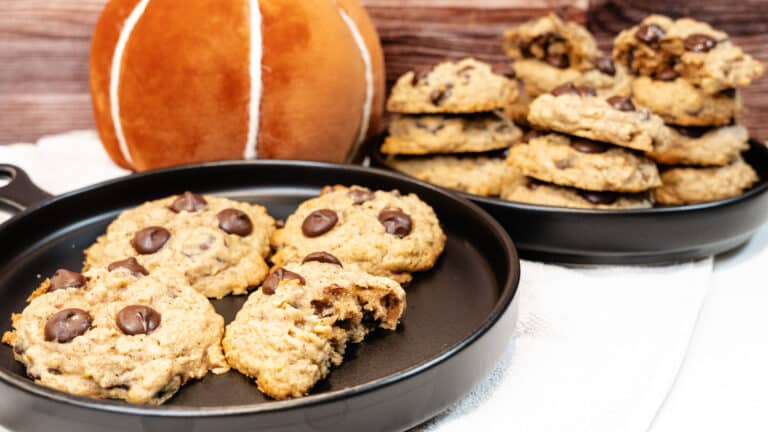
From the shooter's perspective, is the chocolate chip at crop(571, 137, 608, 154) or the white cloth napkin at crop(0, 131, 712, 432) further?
the chocolate chip at crop(571, 137, 608, 154)

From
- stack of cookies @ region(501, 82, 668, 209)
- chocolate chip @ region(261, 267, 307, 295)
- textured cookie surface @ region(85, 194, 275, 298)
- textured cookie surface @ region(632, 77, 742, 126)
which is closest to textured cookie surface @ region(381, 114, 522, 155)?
stack of cookies @ region(501, 82, 668, 209)

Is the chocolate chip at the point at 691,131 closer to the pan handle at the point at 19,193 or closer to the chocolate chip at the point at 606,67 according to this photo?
the chocolate chip at the point at 606,67

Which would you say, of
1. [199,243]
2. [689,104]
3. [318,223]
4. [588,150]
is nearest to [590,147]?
[588,150]

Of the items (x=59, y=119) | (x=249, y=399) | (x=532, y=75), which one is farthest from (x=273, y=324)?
(x=59, y=119)

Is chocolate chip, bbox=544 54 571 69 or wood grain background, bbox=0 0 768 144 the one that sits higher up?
chocolate chip, bbox=544 54 571 69

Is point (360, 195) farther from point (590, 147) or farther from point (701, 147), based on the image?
point (701, 147)

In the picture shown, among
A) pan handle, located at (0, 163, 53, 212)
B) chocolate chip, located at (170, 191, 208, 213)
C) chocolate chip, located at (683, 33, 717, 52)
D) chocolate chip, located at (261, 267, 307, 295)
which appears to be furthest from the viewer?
chocolate chip, located at (683, 33, 717, 52)

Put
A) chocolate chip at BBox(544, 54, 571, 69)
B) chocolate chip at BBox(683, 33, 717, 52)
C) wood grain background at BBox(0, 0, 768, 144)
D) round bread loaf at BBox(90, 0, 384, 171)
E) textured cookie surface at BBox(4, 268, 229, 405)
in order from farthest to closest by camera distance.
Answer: wood grain background at BBox(0, 0, 768, 144), chocolate chip at BBox(544, 54, 571, 69), round bread loaf at BBox(90, 0, 384, 171), chocolate chip at BBox(683, 33, 717, 52), textured cookie surface at BBox(4, 268, 229, 405)

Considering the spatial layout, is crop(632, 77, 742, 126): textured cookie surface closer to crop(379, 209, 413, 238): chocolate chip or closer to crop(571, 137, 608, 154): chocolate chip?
crop(571, 137, 608, 154): chocolate chip

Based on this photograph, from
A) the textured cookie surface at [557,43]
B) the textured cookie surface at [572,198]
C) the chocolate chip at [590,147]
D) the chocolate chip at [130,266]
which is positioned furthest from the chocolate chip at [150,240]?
the textured cookie surface at [557,43]
